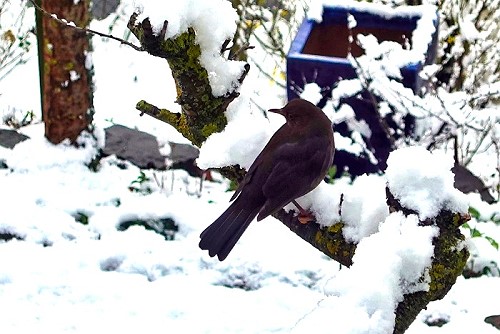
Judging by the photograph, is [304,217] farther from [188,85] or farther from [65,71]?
[65,71]

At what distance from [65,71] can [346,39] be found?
169cm

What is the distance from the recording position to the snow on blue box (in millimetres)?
3861

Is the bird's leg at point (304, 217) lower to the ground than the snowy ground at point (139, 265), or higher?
higher

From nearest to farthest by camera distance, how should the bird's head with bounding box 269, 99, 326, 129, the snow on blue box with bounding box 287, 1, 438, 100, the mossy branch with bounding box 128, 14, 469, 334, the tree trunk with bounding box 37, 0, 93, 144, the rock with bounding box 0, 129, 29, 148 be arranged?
1. the mossy branch with bounding box 128, 14, 469, 334
2. the bird's head with bounding box 269, 99, 326, 129
3. the tree trunk with bounding box 37, 0, 93, 144
4. the snow on blue box with bounding box 287, 1, 438, 100
5. the rock with bounding box 0, 129, 29, 148

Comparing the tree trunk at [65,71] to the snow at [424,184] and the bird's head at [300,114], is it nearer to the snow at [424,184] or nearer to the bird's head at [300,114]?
the bird's head at [300,114]

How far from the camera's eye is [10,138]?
4.33 metres

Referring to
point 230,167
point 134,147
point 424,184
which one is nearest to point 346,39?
point 134,147

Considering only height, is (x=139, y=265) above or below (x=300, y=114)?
below

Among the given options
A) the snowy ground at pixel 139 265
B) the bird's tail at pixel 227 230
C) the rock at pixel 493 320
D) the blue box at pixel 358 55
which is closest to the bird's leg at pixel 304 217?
the bird's tail at pixel 227 230

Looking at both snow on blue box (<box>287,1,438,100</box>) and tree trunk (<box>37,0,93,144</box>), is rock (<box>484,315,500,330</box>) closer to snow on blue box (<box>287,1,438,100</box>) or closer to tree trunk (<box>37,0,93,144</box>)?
snow on blue box (<box>287,1,438,100</box>)

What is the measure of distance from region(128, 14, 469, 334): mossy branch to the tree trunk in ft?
6.34

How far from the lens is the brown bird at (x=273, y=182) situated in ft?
5.82

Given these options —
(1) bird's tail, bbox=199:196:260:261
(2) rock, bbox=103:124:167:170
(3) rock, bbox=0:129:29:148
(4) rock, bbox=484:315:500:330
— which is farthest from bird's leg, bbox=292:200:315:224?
(3) rock, bbox=0:129:29:148

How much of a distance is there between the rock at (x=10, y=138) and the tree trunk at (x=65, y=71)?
394mm
